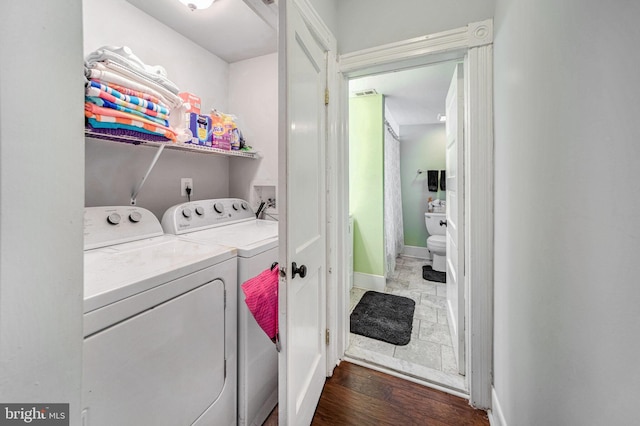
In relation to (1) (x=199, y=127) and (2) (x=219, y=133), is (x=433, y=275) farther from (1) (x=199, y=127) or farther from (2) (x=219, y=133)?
(1) (x=199, y=127)

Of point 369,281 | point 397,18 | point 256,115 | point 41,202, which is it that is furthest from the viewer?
point 369,281

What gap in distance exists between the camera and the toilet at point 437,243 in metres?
3.45

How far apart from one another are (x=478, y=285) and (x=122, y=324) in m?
1.61

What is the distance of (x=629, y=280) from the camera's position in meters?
0.46

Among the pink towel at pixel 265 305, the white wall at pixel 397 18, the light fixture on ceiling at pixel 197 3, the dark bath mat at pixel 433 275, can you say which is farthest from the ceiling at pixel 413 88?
the dark bath mat at pixel 433 275

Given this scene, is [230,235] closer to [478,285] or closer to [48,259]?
[48,259]

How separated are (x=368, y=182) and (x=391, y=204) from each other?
731mm

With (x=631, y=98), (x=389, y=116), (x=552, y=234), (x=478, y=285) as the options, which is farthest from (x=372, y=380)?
(x=389, y=116)

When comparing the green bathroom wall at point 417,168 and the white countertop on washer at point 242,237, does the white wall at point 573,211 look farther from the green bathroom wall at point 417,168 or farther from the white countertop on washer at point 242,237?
the green bathroom wall at point 417,168

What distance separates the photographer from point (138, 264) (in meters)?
0.96

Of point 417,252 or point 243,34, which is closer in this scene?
point 243,34

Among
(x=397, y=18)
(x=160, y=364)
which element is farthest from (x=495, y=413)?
(x=397, y=18)

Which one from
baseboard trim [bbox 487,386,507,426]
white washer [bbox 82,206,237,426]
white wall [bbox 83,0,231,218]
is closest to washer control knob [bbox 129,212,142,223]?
white washer [bbox 82,206,237,426]

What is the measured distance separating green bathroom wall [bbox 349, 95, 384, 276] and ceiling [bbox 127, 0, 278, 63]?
136 cm
